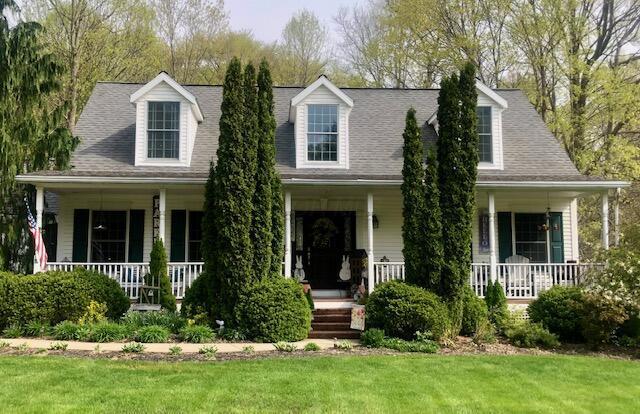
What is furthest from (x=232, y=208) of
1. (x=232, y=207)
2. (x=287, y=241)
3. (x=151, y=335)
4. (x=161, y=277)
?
(x=161, y=277)

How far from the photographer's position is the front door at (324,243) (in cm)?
1409

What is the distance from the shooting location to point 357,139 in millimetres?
14938

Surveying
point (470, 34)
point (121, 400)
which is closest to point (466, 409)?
point (121, 400)

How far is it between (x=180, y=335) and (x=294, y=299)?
221 cm

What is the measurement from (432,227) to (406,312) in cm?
171

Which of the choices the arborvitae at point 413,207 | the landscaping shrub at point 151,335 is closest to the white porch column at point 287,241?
the arborvitae at point 413,207

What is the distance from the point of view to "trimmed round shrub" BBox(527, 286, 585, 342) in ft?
33.1

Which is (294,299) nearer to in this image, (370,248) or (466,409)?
(370,248)

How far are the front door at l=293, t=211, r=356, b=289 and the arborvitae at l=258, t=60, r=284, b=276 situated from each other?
11.2 ft

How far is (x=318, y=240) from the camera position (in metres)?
14.2

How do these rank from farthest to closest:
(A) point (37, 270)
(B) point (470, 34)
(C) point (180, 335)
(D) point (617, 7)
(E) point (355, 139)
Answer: (B) point (470, 34), (D) point (617, 7), (E) point (355, 139), (A) point (37, 270), (C) point (180, 335)

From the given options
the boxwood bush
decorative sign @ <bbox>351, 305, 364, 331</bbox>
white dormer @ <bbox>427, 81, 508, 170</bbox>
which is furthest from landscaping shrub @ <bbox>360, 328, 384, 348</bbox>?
white dormer @ <bbox>427, 81, 508, 170</bbox>

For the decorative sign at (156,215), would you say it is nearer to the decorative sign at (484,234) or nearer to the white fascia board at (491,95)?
the decorative sign at (484,234)

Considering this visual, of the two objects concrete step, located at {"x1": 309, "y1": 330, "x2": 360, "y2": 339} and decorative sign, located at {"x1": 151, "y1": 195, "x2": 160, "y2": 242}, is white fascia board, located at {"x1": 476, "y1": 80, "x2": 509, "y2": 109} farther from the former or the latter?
decorative sign, located at {"x1": 151, "y1": 195, "x2": 160, "y2": 242}
